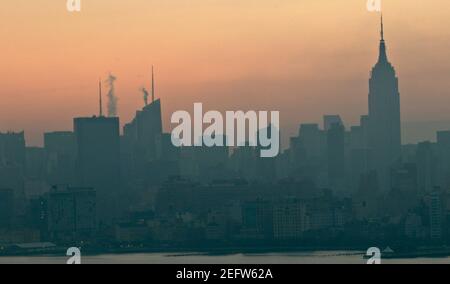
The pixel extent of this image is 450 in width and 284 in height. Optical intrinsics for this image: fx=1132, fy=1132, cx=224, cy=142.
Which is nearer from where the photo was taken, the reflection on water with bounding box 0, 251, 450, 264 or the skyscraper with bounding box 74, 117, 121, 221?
the reflection on water with bounding box 0, 251, 450, 264

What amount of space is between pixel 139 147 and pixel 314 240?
599 cm

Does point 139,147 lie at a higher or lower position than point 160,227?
higher

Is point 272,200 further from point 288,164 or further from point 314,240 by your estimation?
point 314,240

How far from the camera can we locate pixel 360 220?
2153 centimetres

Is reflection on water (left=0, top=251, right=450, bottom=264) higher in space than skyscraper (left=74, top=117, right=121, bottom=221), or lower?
lower

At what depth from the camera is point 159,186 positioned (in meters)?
22.7

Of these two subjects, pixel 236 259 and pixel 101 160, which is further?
pixel 101 160

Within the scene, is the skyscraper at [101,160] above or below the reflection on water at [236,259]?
above

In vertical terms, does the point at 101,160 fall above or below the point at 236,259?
above

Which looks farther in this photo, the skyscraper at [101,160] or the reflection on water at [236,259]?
the skyscraper at [101,160]
